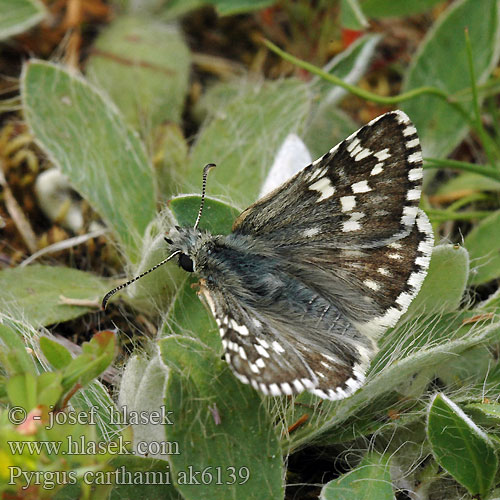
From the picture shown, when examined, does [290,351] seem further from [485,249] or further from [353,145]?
[485,249]

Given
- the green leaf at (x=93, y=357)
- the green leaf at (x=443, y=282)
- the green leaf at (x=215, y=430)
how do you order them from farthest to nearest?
the green leaf at (x=443, y=282) → the green leaf at (x=215, y=430) → the green leaf at (x=93, y=357)

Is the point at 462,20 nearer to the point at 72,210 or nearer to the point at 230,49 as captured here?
the point at 230,49

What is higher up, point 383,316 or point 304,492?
point 383,316

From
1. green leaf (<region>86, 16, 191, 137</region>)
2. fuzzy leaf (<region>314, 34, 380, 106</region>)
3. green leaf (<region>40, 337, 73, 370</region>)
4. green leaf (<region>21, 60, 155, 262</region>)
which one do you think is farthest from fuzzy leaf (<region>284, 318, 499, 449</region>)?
green leaf (<region>86, 16, 191, 137</region>)

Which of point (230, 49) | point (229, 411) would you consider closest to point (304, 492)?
point (229, 411)

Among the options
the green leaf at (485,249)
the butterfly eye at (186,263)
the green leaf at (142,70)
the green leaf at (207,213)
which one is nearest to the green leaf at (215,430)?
the butterfly eye at (186,263)

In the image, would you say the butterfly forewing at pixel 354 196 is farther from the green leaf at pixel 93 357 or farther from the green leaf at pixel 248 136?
the green leaf at pixel 93 357
